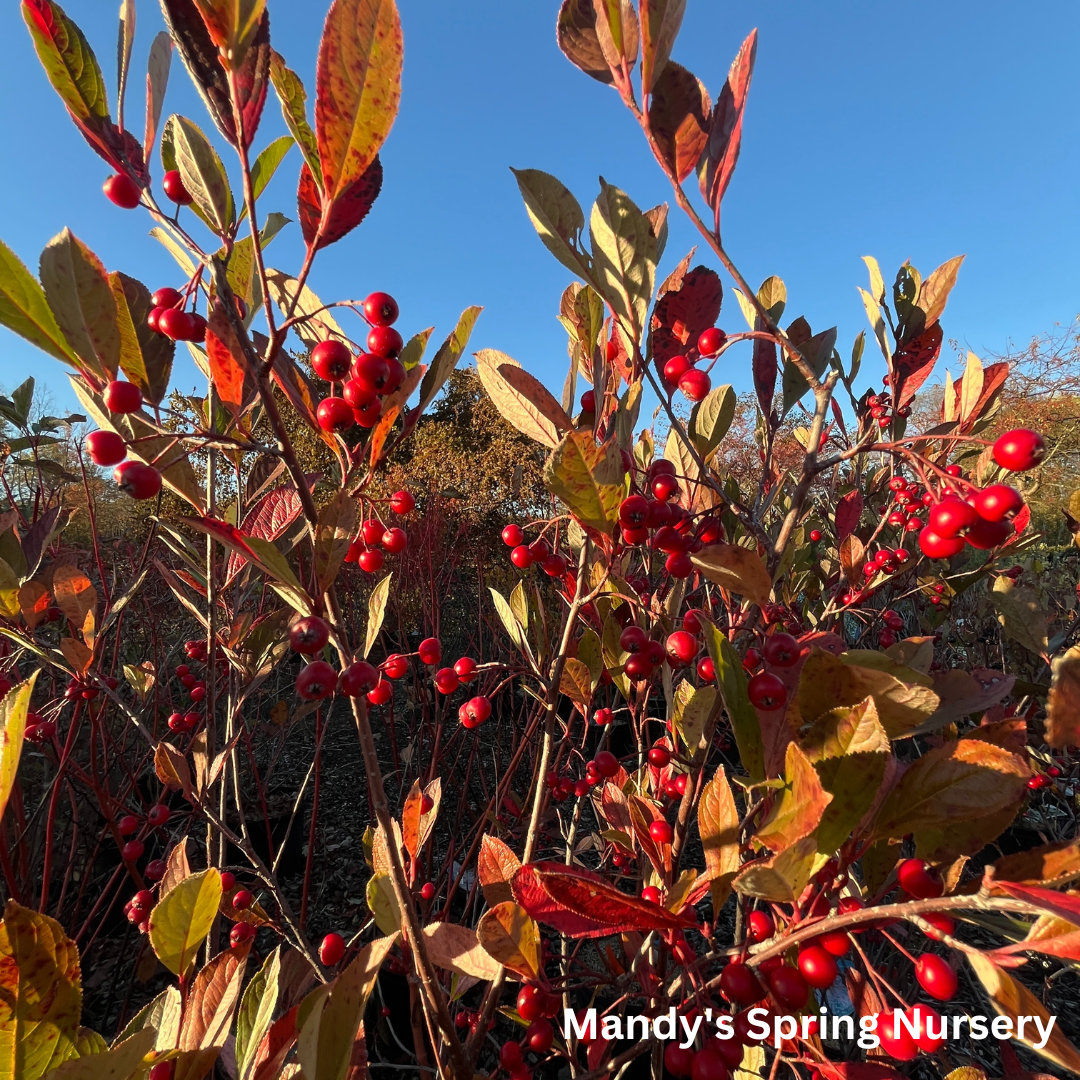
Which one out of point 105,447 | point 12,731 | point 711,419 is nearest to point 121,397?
point 105,447

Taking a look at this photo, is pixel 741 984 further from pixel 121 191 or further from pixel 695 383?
pixel 121 191

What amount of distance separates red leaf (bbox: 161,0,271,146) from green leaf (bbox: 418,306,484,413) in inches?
15.5

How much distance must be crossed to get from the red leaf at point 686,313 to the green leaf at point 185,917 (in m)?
1.08

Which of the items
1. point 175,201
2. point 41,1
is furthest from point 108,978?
point 41,1

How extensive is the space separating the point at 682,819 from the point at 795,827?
1.76 ft

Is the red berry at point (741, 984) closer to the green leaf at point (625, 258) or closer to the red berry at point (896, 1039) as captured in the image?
the red berry at point (896, 1039)

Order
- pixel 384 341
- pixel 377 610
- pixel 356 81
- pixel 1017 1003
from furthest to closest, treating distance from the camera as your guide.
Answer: pixel 377 610, pixel 384 341, pixel 356 81, pixel 1017 1003

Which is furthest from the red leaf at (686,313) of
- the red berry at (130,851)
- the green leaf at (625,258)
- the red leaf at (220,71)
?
the red berry at (130,851)

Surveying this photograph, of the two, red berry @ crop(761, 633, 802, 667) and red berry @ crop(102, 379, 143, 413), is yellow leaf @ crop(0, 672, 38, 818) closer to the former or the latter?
red berry @ crop(102, 379, 143, 413)

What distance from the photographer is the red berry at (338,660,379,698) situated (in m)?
0.76

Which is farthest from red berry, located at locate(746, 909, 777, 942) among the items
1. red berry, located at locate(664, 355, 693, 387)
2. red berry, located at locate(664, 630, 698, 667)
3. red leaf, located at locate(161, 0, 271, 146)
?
red leaf, located at locate(161, 0, 271, 146)

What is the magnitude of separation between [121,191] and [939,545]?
49.7 inches

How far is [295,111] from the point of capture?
2.25 ft

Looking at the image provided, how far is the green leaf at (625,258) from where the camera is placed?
935mm
